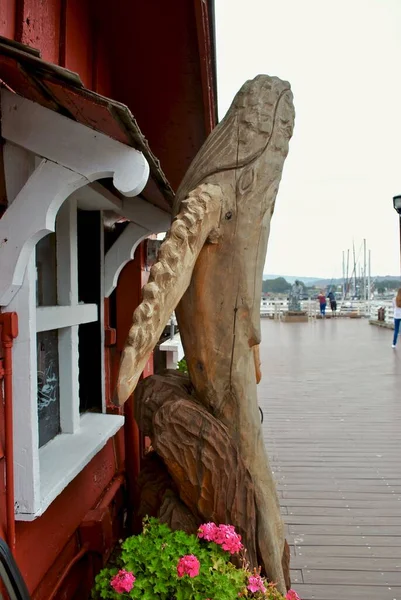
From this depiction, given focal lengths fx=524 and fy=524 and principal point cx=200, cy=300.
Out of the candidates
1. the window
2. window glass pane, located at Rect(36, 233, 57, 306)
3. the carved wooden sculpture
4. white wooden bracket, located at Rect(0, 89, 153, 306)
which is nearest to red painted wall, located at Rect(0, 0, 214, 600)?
the window

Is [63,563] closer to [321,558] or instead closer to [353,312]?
[321,558]

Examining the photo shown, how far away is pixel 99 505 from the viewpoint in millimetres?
2729

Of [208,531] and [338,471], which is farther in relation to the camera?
[338,471]

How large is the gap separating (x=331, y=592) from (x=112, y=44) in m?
3.36

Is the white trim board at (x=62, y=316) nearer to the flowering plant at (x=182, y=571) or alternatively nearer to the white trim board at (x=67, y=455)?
the white trim board at (x=67, y=455)

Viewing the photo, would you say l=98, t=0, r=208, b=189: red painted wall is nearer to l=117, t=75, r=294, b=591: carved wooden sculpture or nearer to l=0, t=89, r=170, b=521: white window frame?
l=117, t=75, r=294, b=591: carved wooden sculpture

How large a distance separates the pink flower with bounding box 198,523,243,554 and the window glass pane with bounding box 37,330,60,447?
81cm

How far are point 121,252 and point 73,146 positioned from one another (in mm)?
1520

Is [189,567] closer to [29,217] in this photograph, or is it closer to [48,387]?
[48,387]

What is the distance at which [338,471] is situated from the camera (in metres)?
5.17

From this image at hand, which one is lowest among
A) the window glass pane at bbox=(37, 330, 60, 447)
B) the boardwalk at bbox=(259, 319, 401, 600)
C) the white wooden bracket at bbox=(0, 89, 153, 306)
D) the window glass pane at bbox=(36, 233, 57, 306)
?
the boardwalk at bbox=(259, 319, 401, 600)

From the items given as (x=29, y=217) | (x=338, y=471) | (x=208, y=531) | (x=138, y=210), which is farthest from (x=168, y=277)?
(x=338, y=471)

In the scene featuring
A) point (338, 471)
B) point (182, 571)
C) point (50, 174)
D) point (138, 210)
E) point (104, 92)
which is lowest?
point (338, 471)

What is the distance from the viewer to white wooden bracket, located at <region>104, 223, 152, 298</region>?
10.0 feet
